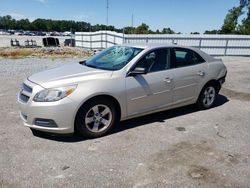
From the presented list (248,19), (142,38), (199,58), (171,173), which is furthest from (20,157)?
(248,19)

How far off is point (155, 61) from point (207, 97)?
1.81 m

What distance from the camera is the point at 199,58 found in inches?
229

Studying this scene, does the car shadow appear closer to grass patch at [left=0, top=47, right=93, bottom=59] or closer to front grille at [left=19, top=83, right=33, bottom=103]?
front grille at [left=19, top=83, right=33, bottom=103]

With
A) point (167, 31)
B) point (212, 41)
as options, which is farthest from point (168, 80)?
point (167, 31)

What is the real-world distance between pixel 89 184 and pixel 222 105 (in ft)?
14.6

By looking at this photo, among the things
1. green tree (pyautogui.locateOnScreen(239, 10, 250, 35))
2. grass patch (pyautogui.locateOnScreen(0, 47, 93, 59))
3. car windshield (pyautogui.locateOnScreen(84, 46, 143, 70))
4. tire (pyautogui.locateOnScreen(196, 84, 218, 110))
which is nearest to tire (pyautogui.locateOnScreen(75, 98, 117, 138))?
car windshield (pyautogui.locateOnScreen(84, 46, 143, 70))

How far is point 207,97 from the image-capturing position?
6.08 meters

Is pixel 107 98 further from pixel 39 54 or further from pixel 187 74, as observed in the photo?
pixel 39 54

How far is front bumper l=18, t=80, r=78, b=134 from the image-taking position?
3.99 metres

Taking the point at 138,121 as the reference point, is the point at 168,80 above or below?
above

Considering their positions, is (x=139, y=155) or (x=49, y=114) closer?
(x=139, y=155)

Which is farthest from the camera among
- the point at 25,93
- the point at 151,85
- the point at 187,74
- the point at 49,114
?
the point at 187,74

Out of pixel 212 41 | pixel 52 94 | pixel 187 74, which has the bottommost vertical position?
pixel 52 94

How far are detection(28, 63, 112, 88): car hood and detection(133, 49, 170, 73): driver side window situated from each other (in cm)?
75
